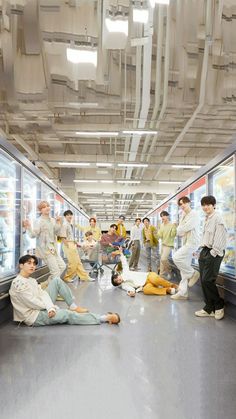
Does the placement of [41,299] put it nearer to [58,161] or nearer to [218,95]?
[218,95]

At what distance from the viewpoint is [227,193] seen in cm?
583

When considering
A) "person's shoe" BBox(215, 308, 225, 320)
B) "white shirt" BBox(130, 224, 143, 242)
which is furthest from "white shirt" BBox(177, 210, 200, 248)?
"white shirt" BBox(130, 224, 143, 242)

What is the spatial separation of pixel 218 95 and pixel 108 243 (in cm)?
428

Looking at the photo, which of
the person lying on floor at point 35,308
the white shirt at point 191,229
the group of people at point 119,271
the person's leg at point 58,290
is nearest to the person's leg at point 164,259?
the group of people at point 119,271

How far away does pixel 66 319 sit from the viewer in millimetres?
4516

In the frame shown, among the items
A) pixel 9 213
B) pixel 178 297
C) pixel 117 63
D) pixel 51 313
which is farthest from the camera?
pixel 117 63

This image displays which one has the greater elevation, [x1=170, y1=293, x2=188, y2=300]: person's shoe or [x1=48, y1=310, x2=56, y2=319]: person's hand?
[x1=48, y1=310, x2=56, y2=319]: person's hand

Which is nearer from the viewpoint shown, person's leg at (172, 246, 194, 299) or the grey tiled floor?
the grey tiled floor

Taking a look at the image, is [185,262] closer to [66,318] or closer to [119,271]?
[66,318]

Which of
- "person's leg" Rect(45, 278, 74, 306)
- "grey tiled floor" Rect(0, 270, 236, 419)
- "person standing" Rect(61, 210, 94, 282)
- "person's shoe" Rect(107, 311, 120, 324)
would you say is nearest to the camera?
"grey tiled floor" Rect(0, 270, 236, 419)

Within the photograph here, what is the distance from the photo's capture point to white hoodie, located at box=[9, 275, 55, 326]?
4.35 m

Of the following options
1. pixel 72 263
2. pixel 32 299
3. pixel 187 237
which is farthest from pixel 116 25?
pixel 72 263

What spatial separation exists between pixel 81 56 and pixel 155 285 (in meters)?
3.91

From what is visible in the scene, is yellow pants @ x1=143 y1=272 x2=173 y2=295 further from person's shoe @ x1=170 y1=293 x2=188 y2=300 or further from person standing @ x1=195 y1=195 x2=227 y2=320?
person standing @ x1=195 y1=195 x2=227 y2=320
